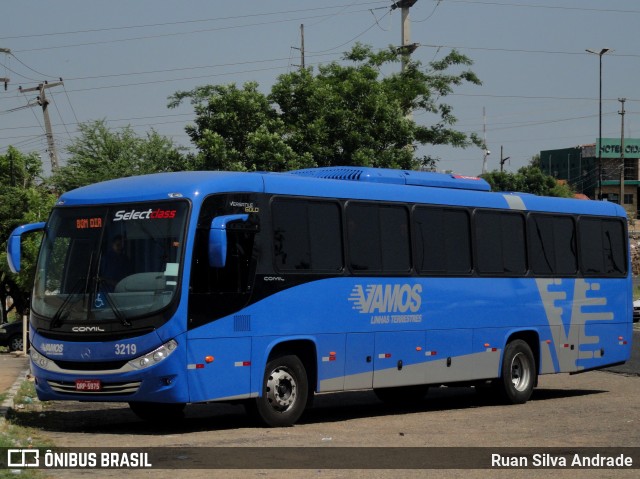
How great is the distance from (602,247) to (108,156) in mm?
25005

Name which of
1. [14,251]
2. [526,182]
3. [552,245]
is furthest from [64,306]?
[526,182]

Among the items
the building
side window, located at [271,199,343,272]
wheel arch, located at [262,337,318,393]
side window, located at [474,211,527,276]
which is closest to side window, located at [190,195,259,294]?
side window, located at [271,199,343,272]

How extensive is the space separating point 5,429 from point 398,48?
30.5 m

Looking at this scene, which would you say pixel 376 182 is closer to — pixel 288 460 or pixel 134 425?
pixel 134 425

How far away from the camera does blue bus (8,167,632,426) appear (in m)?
13.7

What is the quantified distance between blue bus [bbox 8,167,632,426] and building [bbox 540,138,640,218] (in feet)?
325

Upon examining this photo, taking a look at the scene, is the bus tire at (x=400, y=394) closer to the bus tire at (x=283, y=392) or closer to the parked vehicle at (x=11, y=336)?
the bus tire at (x=283, y=392)

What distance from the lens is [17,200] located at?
49.4 meters

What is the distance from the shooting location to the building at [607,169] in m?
120

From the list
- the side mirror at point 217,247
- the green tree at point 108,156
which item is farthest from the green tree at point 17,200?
the side mirror at point 217,247

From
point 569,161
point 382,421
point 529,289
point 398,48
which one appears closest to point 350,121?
point 398,48

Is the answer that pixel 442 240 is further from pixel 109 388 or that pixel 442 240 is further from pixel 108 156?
pixel 108 156

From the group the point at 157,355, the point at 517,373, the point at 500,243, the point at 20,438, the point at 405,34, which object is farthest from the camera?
the point at 405,34

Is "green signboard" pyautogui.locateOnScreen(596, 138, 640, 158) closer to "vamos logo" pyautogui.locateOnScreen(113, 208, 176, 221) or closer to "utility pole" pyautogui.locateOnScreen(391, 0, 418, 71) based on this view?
"utility pole" pyautogui.locateOnScreen(391, 0, 418, 71)
